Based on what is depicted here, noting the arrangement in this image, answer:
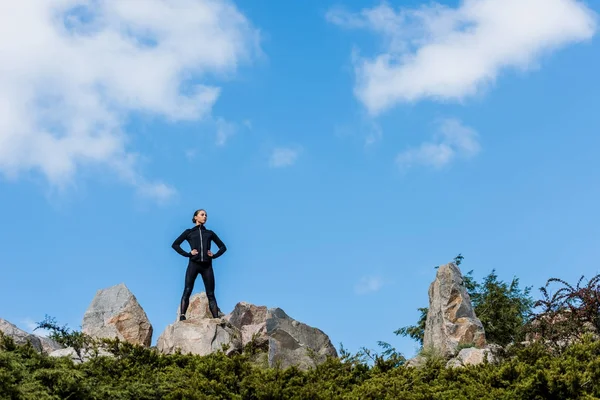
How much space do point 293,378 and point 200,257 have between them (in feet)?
25.0

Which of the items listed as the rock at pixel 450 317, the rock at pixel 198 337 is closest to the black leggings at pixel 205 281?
the rock at pixel 198 337

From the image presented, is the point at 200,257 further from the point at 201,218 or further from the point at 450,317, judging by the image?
the point at 450,317

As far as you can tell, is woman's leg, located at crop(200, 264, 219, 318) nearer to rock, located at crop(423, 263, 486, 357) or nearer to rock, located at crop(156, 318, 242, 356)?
rock, located at crop(156, 318, 242, 356)

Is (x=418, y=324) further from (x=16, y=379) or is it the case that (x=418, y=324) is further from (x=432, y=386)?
(x=16, y=379)

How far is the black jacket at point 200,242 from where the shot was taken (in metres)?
19.4

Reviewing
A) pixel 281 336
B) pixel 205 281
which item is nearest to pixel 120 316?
pixel 205 281

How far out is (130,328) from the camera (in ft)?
69.4

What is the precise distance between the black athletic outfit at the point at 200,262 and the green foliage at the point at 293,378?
5816 millimetres

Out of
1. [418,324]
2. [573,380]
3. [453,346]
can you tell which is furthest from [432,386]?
[418,324]

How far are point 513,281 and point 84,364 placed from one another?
1615 centimetres

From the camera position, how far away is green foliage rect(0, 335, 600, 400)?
36.7 ft

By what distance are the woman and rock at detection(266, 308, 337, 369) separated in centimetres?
153

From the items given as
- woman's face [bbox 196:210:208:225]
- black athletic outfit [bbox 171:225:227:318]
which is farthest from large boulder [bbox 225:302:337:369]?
woman's face [bbox 196:210:208:225]

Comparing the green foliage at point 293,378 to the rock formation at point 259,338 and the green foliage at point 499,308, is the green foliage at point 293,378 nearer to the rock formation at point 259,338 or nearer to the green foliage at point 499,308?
the rock formation at point 259,338
